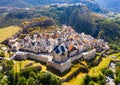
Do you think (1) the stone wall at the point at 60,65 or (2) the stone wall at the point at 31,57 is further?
(2) the stone wall at the point at 31,57

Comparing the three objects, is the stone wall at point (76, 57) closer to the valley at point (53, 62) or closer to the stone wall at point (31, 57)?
the valley at point (53, 62)

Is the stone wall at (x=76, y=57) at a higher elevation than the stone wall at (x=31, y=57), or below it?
below

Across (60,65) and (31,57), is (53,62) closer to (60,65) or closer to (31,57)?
(60,65)

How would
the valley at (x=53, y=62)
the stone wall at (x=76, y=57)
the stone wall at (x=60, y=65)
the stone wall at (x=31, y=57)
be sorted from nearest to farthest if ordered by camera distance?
1. the valley at (x=53, y=62)
2. the stone wall at (x=60, y=65)
3. the stone wall at (x=31, y=57)
4. the stone wall at (x=76, y=57)

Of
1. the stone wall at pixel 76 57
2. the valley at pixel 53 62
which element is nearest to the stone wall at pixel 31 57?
the valley at pixel 53 62

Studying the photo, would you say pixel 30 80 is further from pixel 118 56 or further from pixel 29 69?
pixel 118 56

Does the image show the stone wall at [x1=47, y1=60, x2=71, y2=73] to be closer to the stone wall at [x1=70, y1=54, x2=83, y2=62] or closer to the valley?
the valley

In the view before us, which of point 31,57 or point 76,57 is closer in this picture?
point 31,57

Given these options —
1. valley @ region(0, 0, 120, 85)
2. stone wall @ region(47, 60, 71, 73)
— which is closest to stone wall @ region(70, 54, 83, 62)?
valley @ region(0, 0, 120, 85)

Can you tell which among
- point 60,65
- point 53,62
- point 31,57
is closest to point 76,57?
point 53,62

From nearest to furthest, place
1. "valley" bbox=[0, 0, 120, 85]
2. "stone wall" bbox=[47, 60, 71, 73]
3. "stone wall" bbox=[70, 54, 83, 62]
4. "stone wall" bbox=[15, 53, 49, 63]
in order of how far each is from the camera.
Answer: "valley" bbox=[0, 0, 120, 85]
"stone wall" bbox=[47, 60, 71, 73]
"stone wall" bbox=[15, 53, 49, 63]
"stone wall" bbox=[70, 54, 83, 62]

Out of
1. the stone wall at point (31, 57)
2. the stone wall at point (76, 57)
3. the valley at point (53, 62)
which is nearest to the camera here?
the valley at point (53, 62)
